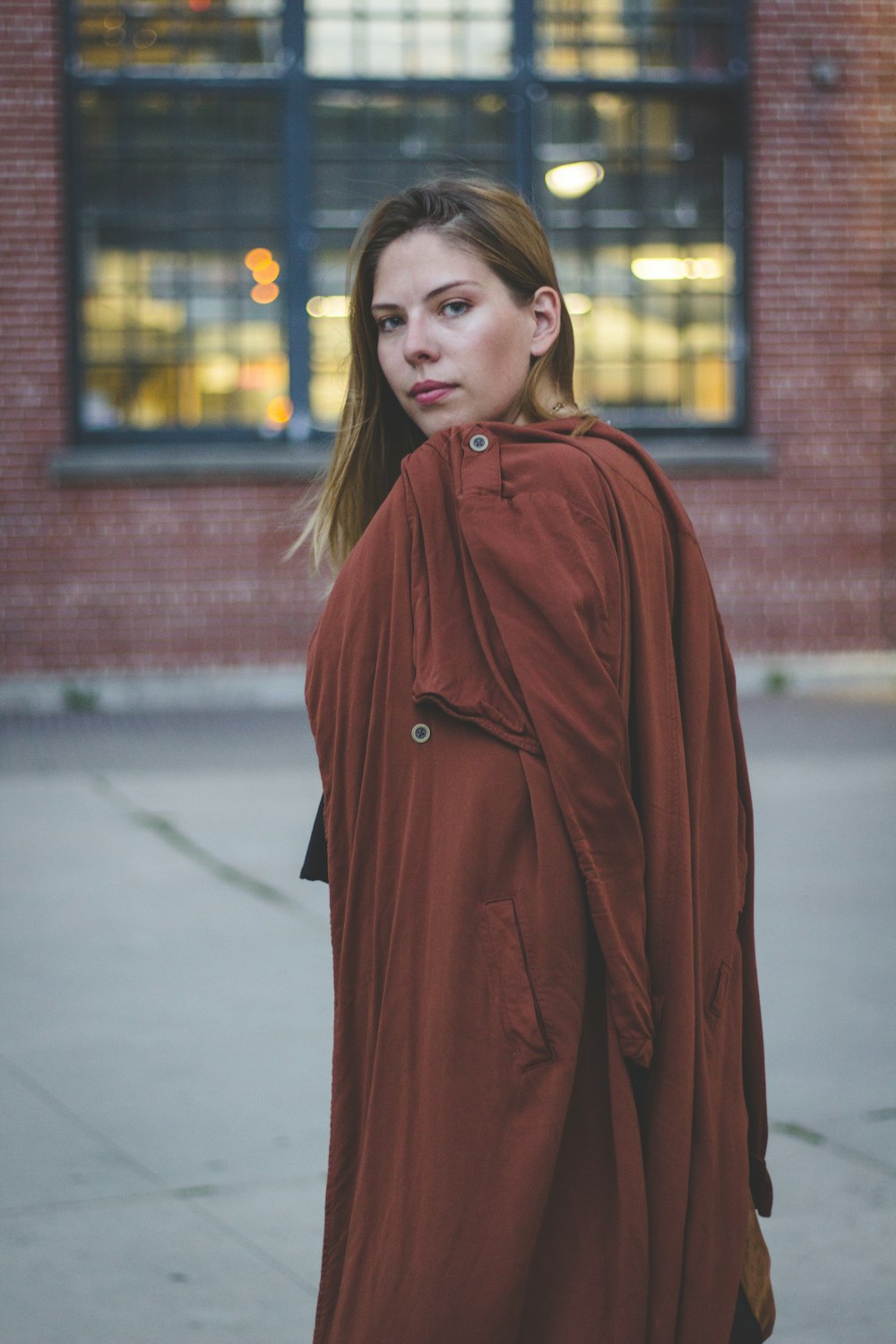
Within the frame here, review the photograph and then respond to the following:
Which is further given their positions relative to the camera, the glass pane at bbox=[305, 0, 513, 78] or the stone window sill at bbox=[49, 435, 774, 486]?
the glass pane at bbox=[305, 0, 513, 78]

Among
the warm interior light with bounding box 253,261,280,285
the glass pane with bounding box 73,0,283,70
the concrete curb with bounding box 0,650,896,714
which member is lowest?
the concrete curb with bounding box 0,650,896,714

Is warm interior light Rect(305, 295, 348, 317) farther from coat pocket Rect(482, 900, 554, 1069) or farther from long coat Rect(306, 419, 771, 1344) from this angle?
coat pocket Rect(482, 900, 554, 1069)

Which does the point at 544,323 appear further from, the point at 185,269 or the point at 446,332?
the point at 185,269

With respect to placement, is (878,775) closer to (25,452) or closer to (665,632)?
(25,452)

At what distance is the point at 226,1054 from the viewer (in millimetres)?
4723

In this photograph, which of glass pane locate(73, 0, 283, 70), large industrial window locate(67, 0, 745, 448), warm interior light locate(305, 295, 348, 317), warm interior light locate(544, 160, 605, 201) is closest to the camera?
glass pane locate(73, 0, 283, 70)

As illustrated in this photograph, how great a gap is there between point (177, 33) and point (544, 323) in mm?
10687

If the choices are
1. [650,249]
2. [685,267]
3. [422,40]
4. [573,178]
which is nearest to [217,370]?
[422,40]

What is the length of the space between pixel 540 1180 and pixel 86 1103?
2.74 metres

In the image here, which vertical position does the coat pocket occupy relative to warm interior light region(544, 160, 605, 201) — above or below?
below

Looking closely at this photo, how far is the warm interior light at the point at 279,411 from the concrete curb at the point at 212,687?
1.79 m

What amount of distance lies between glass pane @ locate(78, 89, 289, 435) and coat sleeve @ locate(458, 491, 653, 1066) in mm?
10427

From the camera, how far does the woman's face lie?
82.1 inches

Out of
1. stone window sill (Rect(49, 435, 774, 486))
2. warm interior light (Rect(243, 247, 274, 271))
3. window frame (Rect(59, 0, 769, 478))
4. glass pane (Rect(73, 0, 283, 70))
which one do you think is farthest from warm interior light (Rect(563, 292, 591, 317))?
glass pane (Rect(73, 0, 283, 70))
